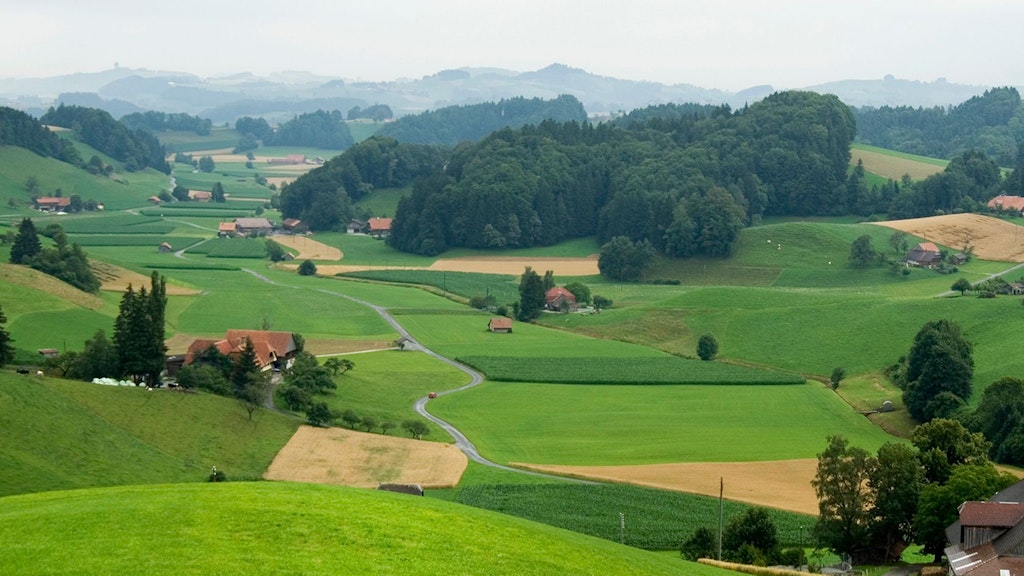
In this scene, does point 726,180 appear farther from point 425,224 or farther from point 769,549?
point 769,549

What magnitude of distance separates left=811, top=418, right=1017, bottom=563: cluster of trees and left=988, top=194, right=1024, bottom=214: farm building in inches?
3759

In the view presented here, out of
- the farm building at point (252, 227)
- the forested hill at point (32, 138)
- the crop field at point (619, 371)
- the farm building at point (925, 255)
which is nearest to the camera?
the crop field at point (619, 371)

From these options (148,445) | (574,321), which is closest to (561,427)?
(148,445)

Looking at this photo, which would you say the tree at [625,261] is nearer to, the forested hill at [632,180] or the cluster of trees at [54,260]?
the forested hill at [632,180]

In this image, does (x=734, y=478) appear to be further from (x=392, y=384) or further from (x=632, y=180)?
(x=632, y=180)

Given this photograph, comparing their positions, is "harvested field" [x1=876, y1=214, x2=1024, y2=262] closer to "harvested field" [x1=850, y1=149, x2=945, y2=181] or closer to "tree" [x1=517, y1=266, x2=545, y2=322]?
"harvested field" [x1=850, y1=149, x2=945, y2=181]

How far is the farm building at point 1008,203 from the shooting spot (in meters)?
133

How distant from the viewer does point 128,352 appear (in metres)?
62.8

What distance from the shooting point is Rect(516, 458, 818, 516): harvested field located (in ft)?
168

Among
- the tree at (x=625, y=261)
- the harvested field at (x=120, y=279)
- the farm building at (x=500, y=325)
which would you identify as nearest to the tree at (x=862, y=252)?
the tree at (x=625, y=261)

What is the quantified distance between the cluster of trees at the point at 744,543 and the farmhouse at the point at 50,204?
138 m

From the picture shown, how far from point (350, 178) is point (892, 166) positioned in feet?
228

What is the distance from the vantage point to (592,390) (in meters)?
73.2

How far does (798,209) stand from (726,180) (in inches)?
380
